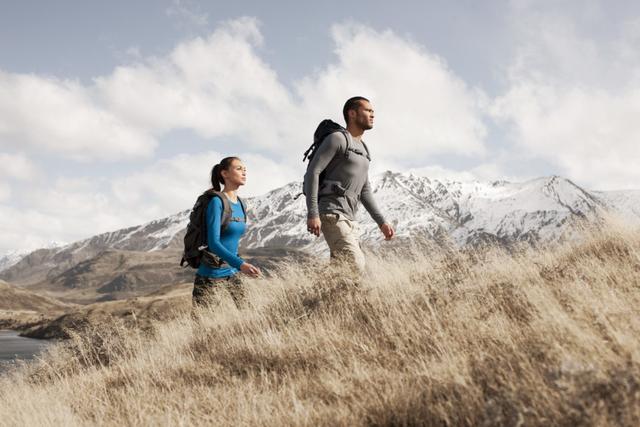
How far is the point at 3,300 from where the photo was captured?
558ft

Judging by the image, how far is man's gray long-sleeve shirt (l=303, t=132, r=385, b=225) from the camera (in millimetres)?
5289

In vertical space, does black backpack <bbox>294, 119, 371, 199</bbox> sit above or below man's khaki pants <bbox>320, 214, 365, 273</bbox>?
above

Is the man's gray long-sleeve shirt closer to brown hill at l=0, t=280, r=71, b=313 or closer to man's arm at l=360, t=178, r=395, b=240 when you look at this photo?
man's arm at l=360, t=178, r=395, b=240

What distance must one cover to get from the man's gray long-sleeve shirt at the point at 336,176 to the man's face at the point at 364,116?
23 cm

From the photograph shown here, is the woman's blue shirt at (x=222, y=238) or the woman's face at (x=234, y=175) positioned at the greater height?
the woman's face at (x=234, y=175)

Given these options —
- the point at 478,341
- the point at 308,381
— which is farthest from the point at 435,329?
the point at 308,381

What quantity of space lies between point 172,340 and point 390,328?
11.4 ft

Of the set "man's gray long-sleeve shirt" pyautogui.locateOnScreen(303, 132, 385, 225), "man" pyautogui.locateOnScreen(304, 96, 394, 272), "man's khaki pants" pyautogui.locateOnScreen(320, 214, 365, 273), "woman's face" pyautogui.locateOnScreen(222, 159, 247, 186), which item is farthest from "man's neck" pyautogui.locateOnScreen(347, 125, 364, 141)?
"woman's face" pyautogui.locateOnScreen(222, 159, 247, 186)

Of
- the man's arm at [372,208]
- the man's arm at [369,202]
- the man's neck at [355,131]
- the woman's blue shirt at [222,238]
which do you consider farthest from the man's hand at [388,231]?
the woman's blue shirt at [222,238]

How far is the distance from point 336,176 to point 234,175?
4.43 ft

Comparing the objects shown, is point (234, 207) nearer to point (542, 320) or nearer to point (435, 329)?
point (435, 329)

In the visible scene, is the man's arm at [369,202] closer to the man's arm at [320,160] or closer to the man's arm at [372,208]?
the man's arm at [372,208]

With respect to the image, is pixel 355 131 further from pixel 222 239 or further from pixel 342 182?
pixel 222 239

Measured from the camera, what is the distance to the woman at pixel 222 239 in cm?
557
